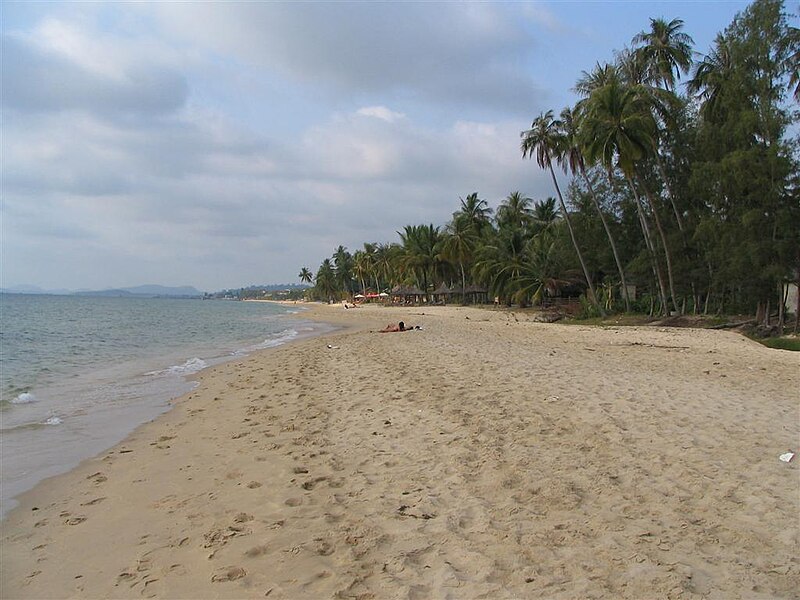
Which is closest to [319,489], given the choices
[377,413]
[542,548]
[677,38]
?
[542,548]

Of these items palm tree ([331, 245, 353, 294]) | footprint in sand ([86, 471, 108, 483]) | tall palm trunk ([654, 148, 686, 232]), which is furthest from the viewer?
palm tree ([331, 245, 353, 294])

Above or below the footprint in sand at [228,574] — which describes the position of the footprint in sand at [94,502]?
below

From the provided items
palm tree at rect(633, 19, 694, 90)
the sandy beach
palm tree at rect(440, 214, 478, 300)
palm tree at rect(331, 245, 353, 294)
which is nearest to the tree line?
palm tree at rect(633, 19, 694, 90)

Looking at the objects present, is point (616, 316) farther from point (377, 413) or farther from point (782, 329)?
point (377, 413)

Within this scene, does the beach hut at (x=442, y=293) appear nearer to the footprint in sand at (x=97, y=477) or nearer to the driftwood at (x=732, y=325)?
the driftwood at (x=732, y=325)

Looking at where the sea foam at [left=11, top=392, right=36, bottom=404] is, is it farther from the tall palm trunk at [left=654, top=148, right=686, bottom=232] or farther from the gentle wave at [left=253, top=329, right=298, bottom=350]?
the tall palm trunk at [left=654, top=148, right=686, bottom=232]

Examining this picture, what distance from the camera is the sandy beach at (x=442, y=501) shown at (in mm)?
3264

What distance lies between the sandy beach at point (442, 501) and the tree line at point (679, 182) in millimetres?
15120

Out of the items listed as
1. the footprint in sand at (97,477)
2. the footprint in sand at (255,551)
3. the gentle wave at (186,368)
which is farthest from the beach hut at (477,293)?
the footprint in sand at (255,551)

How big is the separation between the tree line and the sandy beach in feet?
49.6

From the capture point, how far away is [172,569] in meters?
3.59

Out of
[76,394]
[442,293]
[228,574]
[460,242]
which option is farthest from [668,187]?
[442,293]

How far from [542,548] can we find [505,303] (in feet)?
155

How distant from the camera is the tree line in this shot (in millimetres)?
20469
